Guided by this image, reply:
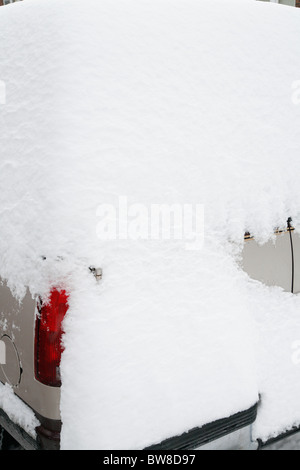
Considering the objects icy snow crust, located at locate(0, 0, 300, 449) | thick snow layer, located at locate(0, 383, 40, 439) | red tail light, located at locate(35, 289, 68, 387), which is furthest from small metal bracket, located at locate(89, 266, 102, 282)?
thick snow layer, located at locate(0, 383, 40, 439)

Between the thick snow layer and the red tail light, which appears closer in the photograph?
the red tail light

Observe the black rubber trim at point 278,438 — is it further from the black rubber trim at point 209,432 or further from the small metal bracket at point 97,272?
the small metal bracket at point 97,272

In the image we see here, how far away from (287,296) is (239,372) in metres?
0.47

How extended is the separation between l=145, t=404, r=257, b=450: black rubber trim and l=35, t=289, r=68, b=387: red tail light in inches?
17.8

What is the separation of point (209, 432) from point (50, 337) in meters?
0.74

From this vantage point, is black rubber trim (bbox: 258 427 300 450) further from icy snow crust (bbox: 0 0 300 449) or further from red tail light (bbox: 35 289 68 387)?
red tail light (bbox: 35 289 68 387)

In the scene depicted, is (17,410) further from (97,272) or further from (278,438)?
(278,438)

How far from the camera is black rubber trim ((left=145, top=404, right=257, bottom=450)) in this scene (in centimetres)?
160

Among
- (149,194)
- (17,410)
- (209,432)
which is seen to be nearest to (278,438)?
(209,432)

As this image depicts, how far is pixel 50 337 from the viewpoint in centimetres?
150

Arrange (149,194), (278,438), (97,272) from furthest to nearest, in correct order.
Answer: (278,438) → (149,194) → (97,272)

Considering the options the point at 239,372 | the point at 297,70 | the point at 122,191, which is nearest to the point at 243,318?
the point at 239,372

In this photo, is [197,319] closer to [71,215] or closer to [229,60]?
[71,215]

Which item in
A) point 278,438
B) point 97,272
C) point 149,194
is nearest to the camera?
point 97,272
